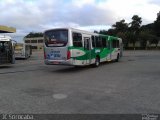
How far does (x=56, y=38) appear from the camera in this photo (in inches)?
624

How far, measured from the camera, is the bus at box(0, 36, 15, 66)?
1994 cm

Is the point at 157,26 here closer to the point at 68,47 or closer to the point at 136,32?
the point at 136,32

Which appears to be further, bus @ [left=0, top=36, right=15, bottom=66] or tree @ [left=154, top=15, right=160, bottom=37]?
tree @ [left=154, top=15, right=160, bottom=37]

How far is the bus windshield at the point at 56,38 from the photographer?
15609mm

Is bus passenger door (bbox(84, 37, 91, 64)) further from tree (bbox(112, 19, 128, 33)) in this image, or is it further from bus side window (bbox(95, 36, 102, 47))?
tree (bbox(112, 19, 128, 33))

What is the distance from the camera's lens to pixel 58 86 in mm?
10477

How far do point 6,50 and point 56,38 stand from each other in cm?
626

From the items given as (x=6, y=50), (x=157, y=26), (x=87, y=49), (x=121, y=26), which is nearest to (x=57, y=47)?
(x=87, y=49)

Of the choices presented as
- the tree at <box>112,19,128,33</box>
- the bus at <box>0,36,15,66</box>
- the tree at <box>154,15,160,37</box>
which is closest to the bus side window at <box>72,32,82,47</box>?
the bus at <box>0,36,15,66</box>

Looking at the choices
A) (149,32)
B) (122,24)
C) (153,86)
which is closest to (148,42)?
(149,32)

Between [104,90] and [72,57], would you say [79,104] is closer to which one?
[104,90]

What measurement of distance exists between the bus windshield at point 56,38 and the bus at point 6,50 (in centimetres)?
526

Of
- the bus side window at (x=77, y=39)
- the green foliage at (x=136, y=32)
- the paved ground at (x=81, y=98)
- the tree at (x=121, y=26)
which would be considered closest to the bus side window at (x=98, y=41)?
the bus side window at (x=77, y=39)

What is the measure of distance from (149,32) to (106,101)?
246 ft
